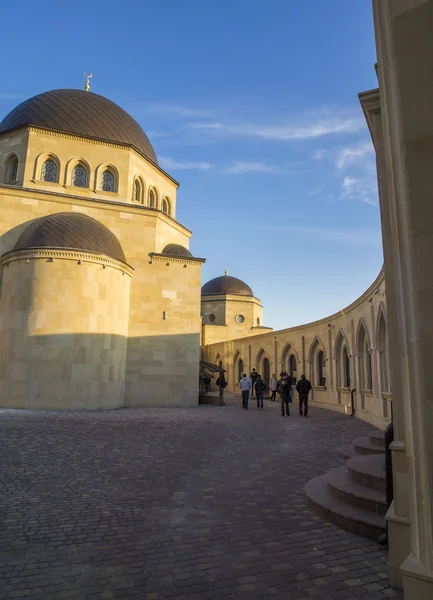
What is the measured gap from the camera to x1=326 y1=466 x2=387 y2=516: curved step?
492 centimetres

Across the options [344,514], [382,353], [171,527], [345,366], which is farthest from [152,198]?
[344,514]

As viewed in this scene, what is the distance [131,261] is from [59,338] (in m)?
6.31

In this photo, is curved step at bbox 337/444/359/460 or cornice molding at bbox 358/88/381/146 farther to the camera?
curved step at bbox 337/444/359/460

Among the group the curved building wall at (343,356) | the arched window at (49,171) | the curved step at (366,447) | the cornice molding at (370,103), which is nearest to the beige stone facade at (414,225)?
the cornice molding at (370,103)

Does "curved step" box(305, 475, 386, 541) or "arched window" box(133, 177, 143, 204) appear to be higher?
"arched window" box(133, 177, 143, 204)

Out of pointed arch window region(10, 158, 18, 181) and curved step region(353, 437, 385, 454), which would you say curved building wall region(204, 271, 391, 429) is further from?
pointed arch window region(10, 158, 18, 181)

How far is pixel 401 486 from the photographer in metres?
3.74

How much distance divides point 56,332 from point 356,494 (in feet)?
50.5

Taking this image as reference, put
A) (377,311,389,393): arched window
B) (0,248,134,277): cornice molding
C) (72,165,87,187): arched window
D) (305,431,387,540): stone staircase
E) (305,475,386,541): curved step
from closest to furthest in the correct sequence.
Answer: (305,475,386,541): curved step, (305,431,387,540): stone staircase, (377,311,389,393): arched window, (0,248,134,277): cornice molding, (72,165,87,187): arched window

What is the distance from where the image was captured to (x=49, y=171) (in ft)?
75.4

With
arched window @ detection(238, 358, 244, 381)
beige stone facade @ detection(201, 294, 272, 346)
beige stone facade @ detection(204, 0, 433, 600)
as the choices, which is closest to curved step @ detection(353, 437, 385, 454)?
beige stone facade @ detection(204, 0, 433, 600)

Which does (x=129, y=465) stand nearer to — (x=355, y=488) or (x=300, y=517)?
(x=300, y=517)

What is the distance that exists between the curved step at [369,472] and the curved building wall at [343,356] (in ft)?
21.4

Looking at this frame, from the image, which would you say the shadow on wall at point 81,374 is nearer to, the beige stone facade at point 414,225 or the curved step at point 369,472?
the curved step at point 369,472
